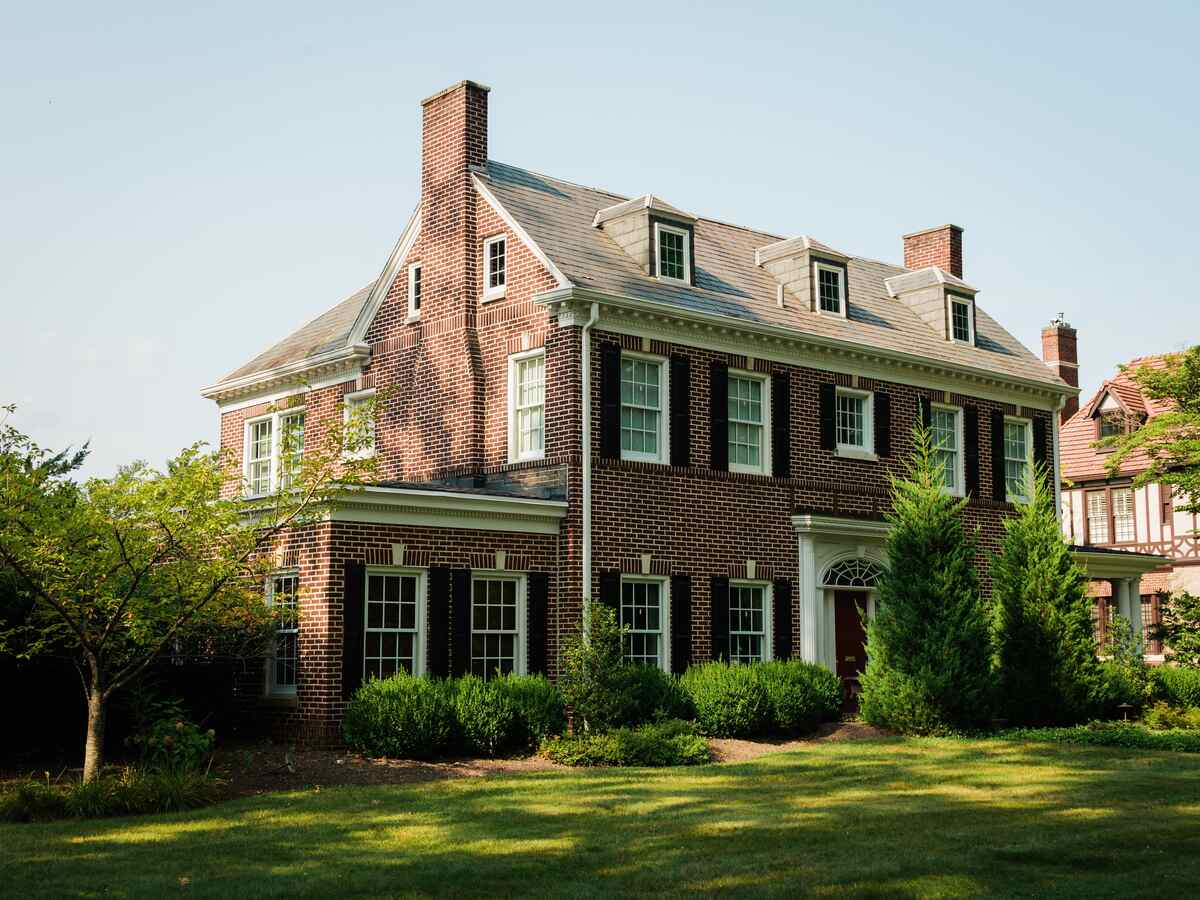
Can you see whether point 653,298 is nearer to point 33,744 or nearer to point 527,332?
point 527,332

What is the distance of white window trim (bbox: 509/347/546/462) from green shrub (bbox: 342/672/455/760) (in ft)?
18.0

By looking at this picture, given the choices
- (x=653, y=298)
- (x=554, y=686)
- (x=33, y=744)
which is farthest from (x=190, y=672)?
(x=653, y=298)

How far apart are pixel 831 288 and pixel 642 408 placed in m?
6.80

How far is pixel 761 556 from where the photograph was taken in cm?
2503

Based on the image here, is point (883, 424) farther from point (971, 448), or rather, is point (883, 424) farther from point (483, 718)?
point (483, 718)

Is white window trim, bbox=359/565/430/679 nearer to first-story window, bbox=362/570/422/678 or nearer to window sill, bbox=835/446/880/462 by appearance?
first-story window, bbox=362/570/422/678

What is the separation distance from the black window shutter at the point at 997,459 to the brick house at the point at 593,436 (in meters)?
0.05

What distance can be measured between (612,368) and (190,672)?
27.1 feet

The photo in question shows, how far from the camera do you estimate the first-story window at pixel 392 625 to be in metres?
20.2

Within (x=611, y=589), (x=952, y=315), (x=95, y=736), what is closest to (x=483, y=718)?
(x=611, y=589)

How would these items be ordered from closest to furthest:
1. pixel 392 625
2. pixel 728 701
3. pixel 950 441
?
pixel 392 625
pixel 728 701
pixel 950 441

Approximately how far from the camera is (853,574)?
26.6m

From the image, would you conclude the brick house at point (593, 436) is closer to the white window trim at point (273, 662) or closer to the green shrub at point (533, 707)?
the white window trim at point (273, 662)

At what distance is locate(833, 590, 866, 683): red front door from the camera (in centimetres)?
2631
